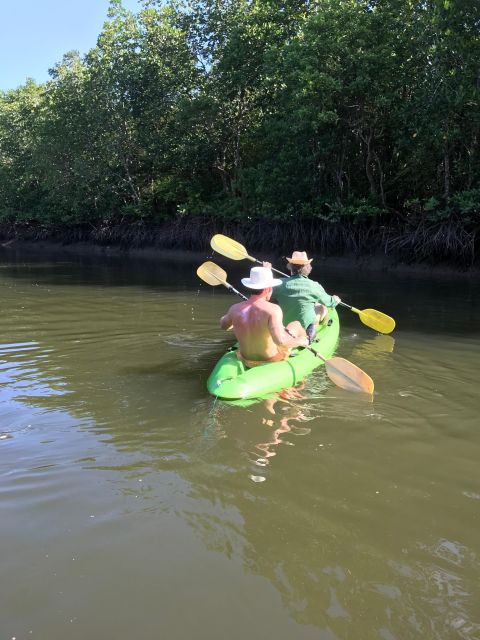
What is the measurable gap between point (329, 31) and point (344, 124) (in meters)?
2.84

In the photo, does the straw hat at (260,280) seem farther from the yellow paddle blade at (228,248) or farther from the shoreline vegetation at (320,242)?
the shoreline vegetation at (320,242)

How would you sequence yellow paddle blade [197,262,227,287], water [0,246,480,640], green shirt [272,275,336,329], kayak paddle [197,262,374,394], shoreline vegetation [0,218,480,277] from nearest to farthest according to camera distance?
1. water [0,246,480,640]
2. kayak paddle [197,262,374,394]
3. green shirt [272,275,336,329]
4. yellow paddle blade [197,262,227,287]
5. shoreline vegetation [0,218,480,277]

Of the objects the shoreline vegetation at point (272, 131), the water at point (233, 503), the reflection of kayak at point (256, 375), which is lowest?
the water at point (233, 503)

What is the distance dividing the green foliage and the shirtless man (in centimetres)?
975

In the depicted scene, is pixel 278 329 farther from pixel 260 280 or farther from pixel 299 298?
pixel 299 298

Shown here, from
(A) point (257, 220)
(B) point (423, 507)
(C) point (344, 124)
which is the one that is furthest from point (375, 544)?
(A) point (257, 220)

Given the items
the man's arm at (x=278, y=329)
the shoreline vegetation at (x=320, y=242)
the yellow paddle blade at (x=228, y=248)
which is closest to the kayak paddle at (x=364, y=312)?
the yellow paddle blade at (x=228, y=248)

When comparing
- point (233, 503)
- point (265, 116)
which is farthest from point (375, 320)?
point (265, 116)

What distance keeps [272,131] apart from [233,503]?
16251 mm

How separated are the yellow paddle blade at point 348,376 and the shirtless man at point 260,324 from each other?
1.42 feet

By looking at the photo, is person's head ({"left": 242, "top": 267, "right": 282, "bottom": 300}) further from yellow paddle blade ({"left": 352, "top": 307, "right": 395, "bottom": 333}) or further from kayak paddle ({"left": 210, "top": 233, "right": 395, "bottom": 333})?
yellow paddle blade ({"left": 352, "top": 307, "right": 395, "bottom": 333})

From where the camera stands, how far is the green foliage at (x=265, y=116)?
44.7 ft

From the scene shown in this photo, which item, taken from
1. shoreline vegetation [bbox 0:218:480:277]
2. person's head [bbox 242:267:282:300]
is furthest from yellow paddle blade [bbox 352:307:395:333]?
shoreline vegetation [bbox 0:218:480:277]

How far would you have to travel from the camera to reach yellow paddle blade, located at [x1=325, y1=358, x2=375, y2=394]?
4.91 metres
